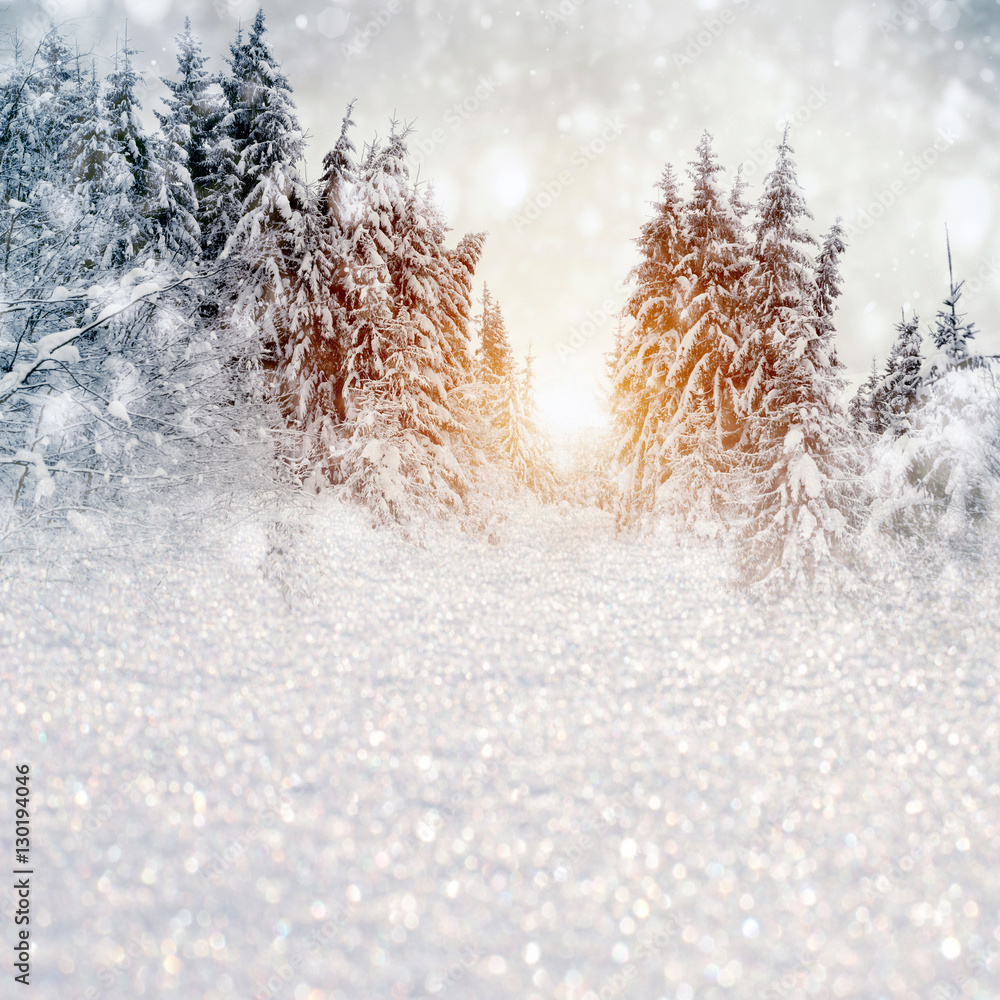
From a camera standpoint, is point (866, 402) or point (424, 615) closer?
point (424, 615)

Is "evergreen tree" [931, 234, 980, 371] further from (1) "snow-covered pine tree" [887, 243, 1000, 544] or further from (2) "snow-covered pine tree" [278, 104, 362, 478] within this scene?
(2) "snow-covered pine tree" [278, 104, 362, 478]

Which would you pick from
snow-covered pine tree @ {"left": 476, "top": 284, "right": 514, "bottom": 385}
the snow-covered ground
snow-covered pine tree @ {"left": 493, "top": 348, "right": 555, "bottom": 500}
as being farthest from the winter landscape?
snow-covered pine tree @ {"left": 476, "top": 284, "right": 514, "bottom": 385}

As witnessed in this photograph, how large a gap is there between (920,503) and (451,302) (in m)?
13.9

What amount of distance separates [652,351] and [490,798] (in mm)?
13920

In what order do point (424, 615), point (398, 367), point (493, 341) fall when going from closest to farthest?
1. point (424, 615)
2. point (398, 367)
3. point (493, 341)

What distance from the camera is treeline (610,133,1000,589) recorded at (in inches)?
446

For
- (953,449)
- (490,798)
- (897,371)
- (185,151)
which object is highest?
(185,151)

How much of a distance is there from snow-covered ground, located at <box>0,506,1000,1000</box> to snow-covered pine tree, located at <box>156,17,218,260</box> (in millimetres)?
9050

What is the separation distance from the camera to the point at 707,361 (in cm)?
1445

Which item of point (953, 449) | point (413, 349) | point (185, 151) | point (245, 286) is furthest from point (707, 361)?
point (185, 151)

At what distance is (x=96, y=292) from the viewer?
15.4ft

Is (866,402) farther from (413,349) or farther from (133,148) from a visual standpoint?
(133,148)

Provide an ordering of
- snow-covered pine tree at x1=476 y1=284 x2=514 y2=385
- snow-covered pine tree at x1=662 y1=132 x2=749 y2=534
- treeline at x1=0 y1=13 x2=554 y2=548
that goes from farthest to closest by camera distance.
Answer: snow-covered pine tree at x1=476 y1=284 x2=514 y2=385, snow-covered pine tree at x1=662 y1=132 x2=749 y2=534, treeline at x1=0 y1=13 x2=554 y2=548

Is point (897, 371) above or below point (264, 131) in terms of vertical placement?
below
